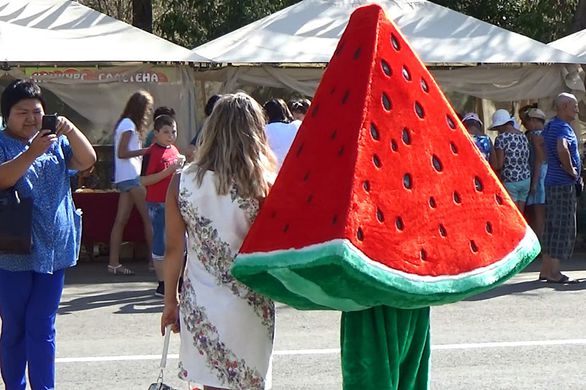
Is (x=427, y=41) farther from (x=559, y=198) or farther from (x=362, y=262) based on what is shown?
(x=362, y=262)

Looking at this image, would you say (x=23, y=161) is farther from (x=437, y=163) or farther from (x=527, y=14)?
(x=527, y=14)

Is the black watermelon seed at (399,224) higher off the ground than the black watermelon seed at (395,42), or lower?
lower

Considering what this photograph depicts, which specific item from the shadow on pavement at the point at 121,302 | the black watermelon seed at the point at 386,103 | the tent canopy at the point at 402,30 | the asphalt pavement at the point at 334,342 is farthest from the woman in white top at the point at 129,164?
the black watermelon seed at the point at 386,103

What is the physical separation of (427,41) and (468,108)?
5.76 feet

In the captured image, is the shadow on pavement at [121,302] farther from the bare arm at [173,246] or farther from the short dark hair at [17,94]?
the bare arm at [173,246]

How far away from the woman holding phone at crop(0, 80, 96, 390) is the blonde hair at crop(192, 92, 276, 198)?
115cm

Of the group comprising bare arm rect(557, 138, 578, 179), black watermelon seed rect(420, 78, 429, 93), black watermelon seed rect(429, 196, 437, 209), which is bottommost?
bare arm rect(557, 138, 578, 179)

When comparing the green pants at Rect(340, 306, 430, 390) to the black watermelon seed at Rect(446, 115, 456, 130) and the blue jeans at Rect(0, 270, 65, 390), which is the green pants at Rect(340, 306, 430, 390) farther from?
the blue jeans at Rect(0, 270, 65, 390)

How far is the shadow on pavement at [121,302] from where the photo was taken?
9.26m

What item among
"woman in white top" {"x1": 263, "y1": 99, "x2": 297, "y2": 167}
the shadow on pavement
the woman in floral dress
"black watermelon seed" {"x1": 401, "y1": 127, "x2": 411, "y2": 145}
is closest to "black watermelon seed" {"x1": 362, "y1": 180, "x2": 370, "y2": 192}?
"black watermelon seed" {"x1": 401, "y1": 127, "x2": 411, "y2": 145}

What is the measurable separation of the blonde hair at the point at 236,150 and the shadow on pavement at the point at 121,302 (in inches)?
202

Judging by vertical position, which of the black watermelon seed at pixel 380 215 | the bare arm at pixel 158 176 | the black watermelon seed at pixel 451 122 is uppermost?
the black watermelon seed at pixel 451 122

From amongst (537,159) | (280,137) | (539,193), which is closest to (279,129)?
(280,137)

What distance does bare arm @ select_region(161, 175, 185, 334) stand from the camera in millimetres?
4312
